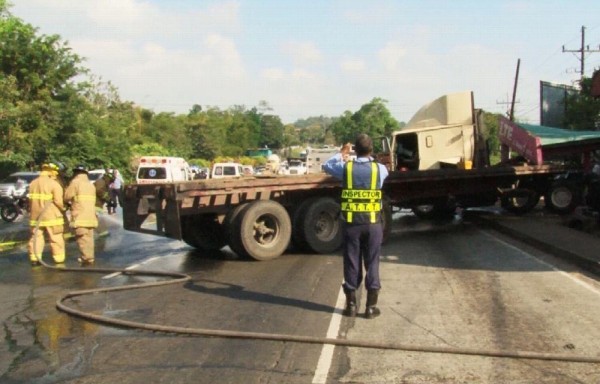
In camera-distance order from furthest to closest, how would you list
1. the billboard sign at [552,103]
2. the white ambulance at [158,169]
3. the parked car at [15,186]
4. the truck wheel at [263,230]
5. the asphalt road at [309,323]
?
the billboard sign at [552,103] → the white ambulance at [158,169] → the parked car at [15,186] → the truck wheel at [263,230] → the asphalt road at [309,323]

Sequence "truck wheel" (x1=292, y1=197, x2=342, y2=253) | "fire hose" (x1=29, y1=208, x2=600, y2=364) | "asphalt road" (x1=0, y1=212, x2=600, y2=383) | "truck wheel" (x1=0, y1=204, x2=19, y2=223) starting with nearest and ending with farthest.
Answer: "asphalt road" (x1=0, y1=212, x2=600, y2=383) < "fire hose" (x1=29, y1=208, x2=600, y2=364) < "truck wheel" (x1=292, y1=197, x2=342, y2=253) < "truck wheel" (x1=0, y1=204, x2=19, y2=223)

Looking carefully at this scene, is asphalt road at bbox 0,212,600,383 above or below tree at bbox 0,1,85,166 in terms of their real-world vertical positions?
below

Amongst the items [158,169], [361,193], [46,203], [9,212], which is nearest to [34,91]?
[158,169]

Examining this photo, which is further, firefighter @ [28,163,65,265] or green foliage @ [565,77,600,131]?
green foliage @ [565,77,600,131]

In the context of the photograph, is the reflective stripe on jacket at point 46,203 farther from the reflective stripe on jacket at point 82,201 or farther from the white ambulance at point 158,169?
the white ambulance at point 158,169

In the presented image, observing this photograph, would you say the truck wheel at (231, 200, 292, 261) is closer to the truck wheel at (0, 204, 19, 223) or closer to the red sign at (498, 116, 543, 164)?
the red sign at (498, 116, 543, 164)

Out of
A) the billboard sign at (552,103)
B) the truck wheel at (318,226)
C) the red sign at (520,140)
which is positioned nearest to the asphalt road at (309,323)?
the truck wheel at (318,226)

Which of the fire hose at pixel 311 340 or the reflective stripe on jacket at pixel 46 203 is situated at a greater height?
the reflective stripe on jacket at pixel 46 203

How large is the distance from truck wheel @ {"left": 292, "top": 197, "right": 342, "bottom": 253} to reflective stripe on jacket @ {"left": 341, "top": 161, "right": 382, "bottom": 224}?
4475 millimetres

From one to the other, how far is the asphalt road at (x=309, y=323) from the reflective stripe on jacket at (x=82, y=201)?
877 millimetres

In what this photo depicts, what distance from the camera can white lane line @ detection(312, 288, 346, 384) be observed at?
4.63 meters

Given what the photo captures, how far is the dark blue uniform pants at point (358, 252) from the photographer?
633 centimetres

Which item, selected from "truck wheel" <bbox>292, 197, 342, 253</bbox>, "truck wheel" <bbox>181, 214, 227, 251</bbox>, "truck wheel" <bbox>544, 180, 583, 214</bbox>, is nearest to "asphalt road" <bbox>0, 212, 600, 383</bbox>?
"truck wheel" <bbox>292, 197, 342, 253</bbox>

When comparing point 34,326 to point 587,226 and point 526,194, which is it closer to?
point 587,226
